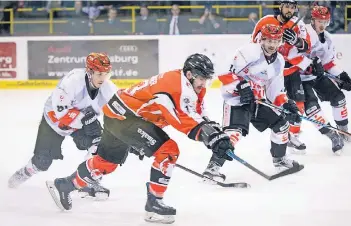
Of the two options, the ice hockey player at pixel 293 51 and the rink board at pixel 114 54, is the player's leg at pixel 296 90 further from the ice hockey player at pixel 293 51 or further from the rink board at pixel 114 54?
the rink board at pixel 114 54

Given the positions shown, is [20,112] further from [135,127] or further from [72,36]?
[135,127]

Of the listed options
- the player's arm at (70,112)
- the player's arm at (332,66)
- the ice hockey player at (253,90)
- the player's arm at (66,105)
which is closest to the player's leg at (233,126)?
the ice hockey player at (253,90)

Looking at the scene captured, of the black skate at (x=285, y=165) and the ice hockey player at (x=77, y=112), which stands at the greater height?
the ice hockey player at (x=77, y=112)

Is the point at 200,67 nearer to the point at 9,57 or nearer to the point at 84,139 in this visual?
the point at 84,139

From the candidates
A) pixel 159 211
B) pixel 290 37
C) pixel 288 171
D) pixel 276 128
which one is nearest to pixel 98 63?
pixel 159 211

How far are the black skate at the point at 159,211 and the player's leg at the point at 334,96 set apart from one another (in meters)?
2.68

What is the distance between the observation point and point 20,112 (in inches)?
331

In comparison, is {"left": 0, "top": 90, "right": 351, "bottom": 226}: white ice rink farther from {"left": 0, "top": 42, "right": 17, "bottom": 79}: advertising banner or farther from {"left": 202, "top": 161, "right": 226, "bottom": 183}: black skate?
{"left": 0, "top": 42, "right": 17, "bottom": 79}: advertising banner

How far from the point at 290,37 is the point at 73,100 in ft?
6.50

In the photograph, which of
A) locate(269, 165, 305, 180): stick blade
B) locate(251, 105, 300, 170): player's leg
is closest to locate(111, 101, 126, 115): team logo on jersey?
locate(251, 105, 300, 170): player's leg

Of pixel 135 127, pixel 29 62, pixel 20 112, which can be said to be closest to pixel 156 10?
pixel 29 62

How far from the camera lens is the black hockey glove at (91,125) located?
187 inches

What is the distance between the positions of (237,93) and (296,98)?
1189 millimetres

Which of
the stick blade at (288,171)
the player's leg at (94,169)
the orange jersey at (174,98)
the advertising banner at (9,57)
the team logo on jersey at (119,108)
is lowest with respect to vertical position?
the advertising banner at (9,57)
